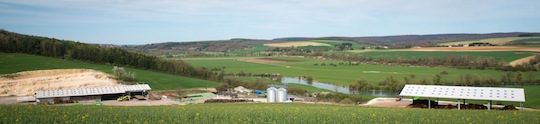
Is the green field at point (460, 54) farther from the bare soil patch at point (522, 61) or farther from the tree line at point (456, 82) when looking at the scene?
the tree line at point (456, 82)

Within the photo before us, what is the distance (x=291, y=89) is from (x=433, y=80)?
77.6 feet

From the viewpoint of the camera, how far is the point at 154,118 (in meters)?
15.2

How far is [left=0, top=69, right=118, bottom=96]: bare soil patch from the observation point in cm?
5172

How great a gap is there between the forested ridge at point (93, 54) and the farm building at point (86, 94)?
85.1 ft

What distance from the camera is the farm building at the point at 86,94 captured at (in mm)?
43969

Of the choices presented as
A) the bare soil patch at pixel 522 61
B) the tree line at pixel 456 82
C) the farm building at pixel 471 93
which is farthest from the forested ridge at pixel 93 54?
the bare soil patch at pixel 522 61

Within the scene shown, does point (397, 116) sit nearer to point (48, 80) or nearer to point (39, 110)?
point (39, 110)

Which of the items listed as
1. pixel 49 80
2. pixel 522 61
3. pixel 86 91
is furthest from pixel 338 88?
pixel 49 80

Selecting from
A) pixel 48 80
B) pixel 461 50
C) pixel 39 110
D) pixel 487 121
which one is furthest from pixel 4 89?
pixel 461 50

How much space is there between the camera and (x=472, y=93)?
104ft

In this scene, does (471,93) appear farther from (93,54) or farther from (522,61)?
(93,54)

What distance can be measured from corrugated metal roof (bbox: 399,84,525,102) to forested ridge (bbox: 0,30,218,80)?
47222 millimetres

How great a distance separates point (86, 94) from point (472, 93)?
39.6 meters

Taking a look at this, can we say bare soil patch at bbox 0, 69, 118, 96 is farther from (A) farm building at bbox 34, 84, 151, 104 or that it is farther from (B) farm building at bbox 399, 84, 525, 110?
(B) farm building at bbox 399, 84, 525, 110
